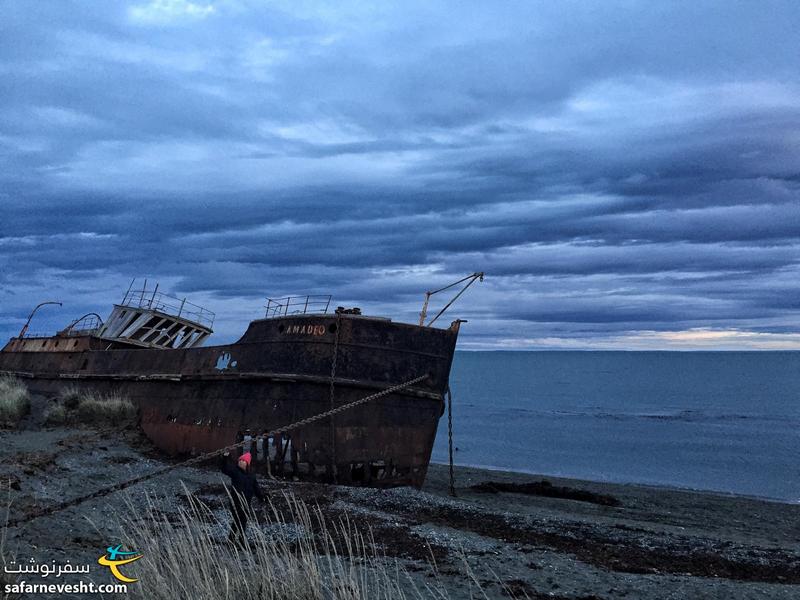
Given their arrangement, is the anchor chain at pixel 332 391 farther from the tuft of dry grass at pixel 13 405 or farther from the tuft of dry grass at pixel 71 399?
the tuft of dry grass at pixel 13 405

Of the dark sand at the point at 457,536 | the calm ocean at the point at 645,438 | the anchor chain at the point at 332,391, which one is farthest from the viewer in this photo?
the calm ocean at the point at 645,438

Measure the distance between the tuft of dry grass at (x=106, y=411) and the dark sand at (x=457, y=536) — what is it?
2.95 ft

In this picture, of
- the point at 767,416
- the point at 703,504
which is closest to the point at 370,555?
the point at 703,504

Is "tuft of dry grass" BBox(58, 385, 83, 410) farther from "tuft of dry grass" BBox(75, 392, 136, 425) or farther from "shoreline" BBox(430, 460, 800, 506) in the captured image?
"shoreline" BBox(430, 460, 800, 506)

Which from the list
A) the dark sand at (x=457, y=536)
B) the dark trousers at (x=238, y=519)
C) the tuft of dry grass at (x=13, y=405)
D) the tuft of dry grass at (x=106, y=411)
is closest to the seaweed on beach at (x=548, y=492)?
the dark sand at (x=457, y=536)

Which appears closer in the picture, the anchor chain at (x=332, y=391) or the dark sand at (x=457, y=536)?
the dark sand at (x=457, y=536)

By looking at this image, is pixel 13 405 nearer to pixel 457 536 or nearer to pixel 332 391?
pixel 332 391

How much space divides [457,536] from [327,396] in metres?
5.43

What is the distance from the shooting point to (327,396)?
14.8 meters

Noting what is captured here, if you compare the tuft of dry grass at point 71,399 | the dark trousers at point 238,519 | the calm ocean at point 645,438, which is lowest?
the calm ocean at point 645,438

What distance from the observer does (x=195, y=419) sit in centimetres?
1702

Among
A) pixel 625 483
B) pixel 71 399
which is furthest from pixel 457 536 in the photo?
pixel 625 483

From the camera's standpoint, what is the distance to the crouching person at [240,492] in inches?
320

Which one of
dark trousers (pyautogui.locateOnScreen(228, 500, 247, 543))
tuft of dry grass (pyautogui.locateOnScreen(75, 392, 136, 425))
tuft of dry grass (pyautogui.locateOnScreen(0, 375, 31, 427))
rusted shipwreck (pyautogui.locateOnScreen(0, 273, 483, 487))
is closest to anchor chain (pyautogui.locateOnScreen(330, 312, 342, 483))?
rusted shipwreck (pyautogui.locateOnScreen(0, 273, 483, 487))
